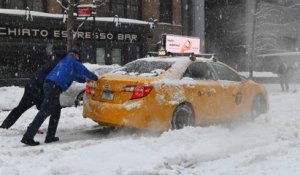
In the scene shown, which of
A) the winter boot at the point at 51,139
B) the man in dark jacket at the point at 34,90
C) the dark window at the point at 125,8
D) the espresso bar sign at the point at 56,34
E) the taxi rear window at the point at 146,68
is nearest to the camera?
the winter boot at the point at 51,139

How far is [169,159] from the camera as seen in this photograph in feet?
22.6

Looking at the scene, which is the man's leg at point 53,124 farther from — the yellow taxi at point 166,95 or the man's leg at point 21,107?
the man's leg at point 21,107

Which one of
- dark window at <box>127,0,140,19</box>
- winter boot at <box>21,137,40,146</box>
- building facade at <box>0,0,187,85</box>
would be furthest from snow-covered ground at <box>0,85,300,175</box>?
dark window at <box>127,0,140,19</box>

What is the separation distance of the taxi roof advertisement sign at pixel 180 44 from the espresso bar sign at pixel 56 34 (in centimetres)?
244

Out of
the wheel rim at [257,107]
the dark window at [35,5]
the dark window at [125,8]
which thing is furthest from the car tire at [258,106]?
the dark window at [125,8]

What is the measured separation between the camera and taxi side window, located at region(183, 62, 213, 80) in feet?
30.6

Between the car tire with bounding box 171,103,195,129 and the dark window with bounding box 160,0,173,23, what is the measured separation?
23.0 metres

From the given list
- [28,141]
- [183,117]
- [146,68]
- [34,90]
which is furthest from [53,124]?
[183,117]

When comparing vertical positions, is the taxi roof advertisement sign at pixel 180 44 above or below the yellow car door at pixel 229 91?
above

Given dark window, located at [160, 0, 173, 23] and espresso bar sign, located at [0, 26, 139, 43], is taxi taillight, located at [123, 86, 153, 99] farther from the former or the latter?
dark window, located at [160, 0, 173, 23]

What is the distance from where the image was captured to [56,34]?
25016 mm

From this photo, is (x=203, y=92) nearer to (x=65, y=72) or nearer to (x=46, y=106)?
(x=65, y=72)

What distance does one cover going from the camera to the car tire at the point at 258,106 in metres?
11.0

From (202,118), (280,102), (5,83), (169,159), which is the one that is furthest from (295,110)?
(5,83)
